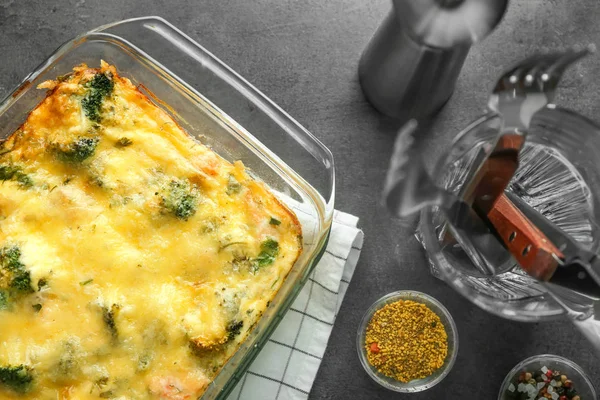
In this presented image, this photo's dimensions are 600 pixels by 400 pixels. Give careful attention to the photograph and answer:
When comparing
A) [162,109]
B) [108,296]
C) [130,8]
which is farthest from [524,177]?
[130,8]

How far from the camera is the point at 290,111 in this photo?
7.93 ft

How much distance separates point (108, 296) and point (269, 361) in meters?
0.61

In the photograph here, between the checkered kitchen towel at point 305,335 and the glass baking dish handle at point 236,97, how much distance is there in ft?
0.78

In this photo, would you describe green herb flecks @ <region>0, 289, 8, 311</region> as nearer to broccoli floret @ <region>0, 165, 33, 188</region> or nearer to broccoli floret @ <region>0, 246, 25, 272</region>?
broccoli floret @ <region>0, 246, 25, 272</region>

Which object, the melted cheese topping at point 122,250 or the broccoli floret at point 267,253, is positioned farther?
the broccoli floret at point 267,253

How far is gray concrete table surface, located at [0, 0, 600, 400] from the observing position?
2.37 metres

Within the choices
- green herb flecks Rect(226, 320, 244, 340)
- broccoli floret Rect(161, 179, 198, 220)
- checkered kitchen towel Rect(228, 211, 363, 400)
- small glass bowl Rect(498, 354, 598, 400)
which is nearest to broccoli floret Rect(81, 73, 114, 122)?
broccoli floret Rect(161, 179, 198, 220)

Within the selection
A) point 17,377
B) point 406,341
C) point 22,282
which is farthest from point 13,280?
point 406,341

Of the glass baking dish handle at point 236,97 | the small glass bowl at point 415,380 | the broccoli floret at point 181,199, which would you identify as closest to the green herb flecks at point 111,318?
the broccoli floret at point 181,199

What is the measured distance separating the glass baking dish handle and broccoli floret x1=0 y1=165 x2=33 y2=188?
1.66 ft

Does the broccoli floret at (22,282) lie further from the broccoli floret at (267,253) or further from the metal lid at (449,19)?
the metal lid at (449,19)

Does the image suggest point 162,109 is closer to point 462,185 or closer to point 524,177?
point 462,185

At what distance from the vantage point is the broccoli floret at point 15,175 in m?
1.96

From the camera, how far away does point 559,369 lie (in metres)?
2.34
